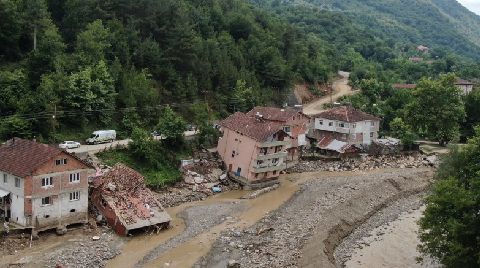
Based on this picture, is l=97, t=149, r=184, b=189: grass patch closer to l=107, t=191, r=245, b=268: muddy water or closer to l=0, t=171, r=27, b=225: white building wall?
l=107, t=191, r=245, b=268: muddy water

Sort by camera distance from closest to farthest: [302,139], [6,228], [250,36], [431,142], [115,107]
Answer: [6,228] < [115,107] < [302,139] < [431,142] < [250,36]

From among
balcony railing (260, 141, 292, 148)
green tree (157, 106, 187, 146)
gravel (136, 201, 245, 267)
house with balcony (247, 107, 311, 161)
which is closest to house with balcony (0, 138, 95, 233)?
gravel (136, 201, 245, 267)

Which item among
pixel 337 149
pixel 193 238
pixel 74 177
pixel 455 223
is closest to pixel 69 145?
pixel 74 177

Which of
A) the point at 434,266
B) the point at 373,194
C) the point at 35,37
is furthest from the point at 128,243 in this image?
the point at 35,37

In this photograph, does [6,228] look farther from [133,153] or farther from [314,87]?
[314,87]

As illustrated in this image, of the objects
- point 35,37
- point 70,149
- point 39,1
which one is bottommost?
point 70,149

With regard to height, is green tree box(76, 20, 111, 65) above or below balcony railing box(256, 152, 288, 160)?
above
